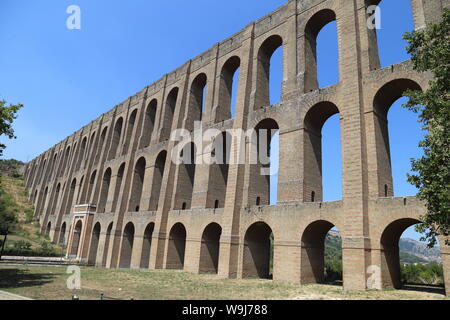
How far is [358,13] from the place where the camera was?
61.6ft

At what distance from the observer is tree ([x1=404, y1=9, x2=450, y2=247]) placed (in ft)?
30.8

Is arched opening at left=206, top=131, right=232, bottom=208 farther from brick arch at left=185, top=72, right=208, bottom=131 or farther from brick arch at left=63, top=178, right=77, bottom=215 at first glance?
brick arch at left=63, top=178, right=77, bottom=215

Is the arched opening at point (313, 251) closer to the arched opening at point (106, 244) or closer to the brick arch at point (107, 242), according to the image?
the brick arch at point (107, 242)

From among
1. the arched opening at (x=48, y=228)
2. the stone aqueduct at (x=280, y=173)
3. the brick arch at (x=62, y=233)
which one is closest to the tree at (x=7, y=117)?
the stone aqueduct at (x=280, y=173)

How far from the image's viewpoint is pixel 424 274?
25703mm

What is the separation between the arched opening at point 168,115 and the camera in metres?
32.7

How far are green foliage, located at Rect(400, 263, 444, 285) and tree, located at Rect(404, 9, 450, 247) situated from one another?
18394 mm

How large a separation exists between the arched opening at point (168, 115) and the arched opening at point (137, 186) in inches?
173

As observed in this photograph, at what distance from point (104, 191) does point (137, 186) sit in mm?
8703

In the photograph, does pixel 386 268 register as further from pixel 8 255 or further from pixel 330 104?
pixel 8 255

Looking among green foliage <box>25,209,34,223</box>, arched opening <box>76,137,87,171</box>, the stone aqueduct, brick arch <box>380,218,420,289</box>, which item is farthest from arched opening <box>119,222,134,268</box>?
green foliage <box>25,209,34,223</box>

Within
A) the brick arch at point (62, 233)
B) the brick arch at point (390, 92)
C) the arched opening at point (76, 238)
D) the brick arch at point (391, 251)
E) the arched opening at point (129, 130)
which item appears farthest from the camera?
the brick arch at point (62, 233)

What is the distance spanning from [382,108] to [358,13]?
6154mm
